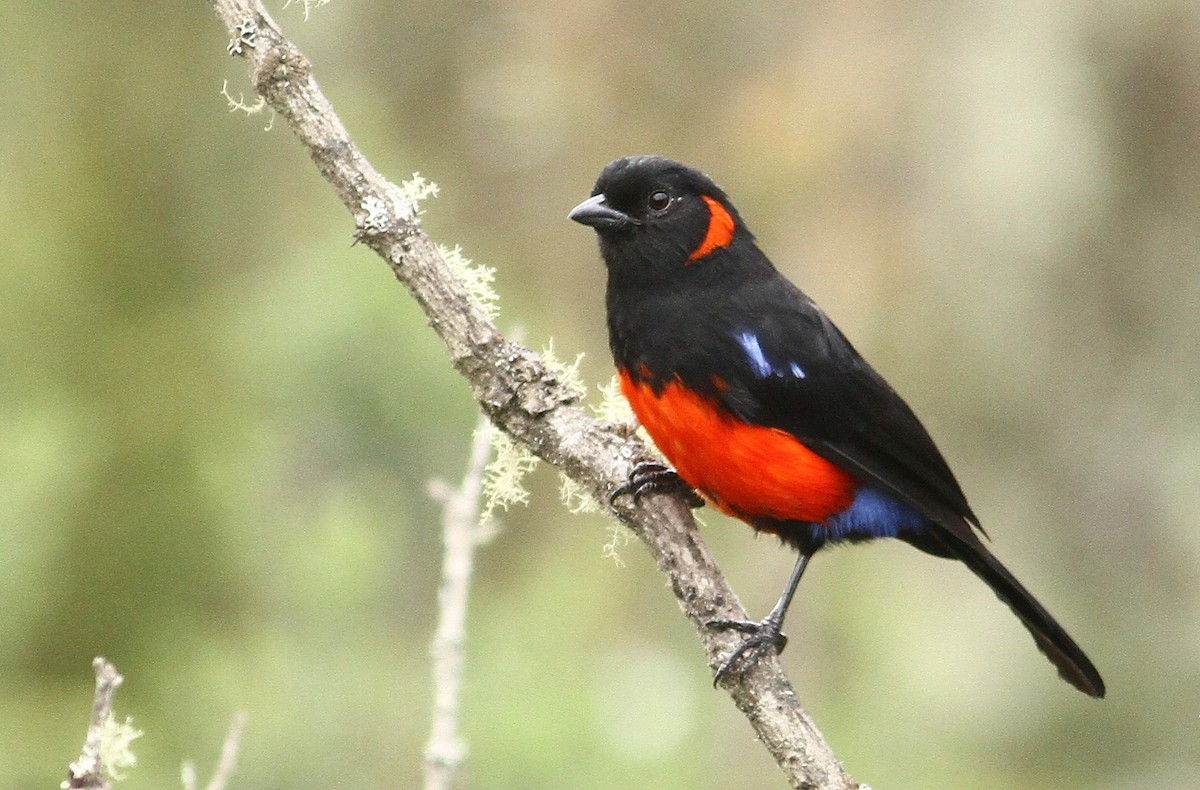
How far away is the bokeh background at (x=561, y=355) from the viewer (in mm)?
4766

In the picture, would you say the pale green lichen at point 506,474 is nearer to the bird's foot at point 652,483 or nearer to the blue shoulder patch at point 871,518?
the bird's foot at point 652,483

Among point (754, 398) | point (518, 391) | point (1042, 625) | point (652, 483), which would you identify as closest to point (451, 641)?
point (518, 391)

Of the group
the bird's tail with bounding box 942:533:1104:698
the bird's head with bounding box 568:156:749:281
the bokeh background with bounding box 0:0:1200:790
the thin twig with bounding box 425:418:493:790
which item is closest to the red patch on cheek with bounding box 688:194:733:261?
the bird's head with bounding box 568:156:749:281

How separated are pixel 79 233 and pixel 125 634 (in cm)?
144

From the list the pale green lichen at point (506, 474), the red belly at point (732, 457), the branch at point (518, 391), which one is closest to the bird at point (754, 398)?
the red belly at point (732, 457)

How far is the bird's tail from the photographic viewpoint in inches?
141

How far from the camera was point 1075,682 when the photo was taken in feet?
12.0

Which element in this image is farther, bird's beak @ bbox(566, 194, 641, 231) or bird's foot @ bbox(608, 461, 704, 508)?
bird's beak @ bbox(566, 194, 641, 231)

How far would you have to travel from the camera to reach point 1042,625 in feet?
11.9

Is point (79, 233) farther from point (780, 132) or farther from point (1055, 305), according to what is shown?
point (1055, 305)

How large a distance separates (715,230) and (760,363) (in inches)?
18.0

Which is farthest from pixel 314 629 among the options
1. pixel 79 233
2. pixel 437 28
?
pixel 437 28

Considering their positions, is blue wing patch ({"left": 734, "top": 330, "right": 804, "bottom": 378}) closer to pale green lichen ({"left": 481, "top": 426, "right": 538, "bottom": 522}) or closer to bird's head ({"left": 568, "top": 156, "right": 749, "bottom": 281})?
bird's head ({"left": 568, "top": 156, "right": 749, "bottom": 281})

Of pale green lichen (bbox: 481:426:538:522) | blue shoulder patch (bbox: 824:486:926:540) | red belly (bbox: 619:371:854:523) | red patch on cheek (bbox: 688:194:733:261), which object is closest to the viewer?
red belly (bbox: 619:371:854:523)
